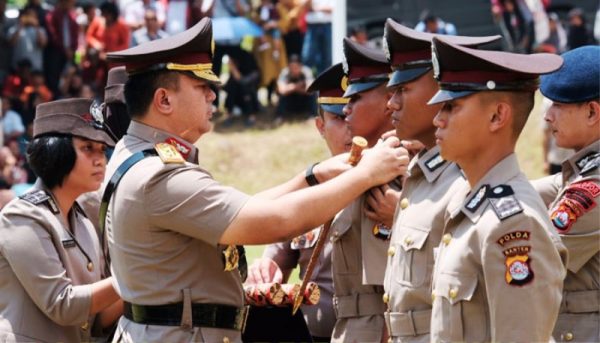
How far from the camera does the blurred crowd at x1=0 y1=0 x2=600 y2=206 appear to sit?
2020 cm

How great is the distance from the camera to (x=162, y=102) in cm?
539

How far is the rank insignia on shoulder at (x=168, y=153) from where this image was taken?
5156 mm

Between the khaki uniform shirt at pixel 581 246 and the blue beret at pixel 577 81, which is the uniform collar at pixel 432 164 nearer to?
the khaki uniform shirt at pixel 581 246

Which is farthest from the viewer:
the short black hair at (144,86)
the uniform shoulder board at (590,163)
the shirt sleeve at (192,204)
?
the uniform shoulder board at (590,163)

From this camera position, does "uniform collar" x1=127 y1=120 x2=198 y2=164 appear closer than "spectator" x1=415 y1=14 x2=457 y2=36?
Yes

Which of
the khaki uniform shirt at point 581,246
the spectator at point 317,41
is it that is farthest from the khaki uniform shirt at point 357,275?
the spectator at point 317,41

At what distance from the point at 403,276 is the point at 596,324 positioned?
106cm

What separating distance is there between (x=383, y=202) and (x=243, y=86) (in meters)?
16.6

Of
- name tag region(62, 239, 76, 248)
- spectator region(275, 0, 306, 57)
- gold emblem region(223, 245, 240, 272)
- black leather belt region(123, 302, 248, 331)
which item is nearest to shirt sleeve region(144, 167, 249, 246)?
gold emblem region(223, 245, 240, 272)

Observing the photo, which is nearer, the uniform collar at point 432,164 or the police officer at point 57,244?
the uniform collar at point 432,164

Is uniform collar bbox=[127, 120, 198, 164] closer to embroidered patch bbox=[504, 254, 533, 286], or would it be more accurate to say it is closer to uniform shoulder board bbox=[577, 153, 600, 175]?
embroidered patch bbox=[504, 254, 533, 286]

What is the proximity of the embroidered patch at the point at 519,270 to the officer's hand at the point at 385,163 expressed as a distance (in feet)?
3.36

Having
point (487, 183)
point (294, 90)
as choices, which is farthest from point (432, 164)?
point (294, 90)

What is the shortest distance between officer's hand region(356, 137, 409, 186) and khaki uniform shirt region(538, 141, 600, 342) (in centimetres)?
79
